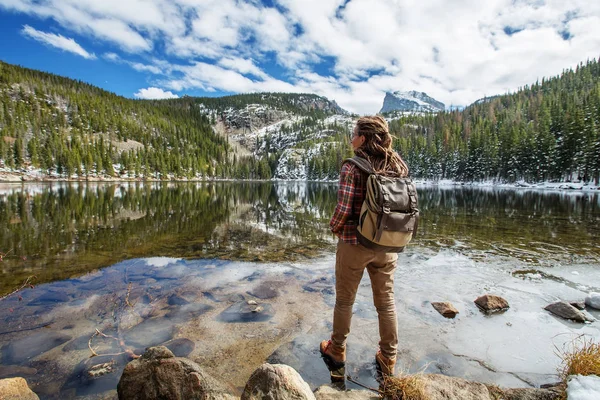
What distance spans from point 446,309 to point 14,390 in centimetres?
643

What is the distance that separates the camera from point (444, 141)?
110 metres

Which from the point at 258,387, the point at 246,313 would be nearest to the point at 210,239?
the point at 246,313

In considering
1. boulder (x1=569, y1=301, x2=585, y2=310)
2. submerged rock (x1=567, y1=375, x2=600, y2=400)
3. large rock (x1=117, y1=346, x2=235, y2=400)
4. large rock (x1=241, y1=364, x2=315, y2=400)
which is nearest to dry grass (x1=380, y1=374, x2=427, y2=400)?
large rock (x1=241, y1=364, x2=315, y2=400)

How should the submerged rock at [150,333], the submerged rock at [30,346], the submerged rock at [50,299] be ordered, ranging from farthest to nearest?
the submerged rock at [50,299], the submerged rock at [150,333], the submerged rock at [30,346]

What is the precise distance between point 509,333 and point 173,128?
207 metres

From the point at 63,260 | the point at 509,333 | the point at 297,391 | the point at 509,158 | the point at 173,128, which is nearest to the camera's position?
the point at 297,391

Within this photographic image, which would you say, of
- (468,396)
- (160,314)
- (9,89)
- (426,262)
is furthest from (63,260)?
(9,89)

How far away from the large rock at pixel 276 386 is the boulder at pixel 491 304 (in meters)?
4.68

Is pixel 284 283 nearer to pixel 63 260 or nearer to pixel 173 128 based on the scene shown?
pixel 63 260

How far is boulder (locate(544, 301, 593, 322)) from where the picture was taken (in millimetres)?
5148

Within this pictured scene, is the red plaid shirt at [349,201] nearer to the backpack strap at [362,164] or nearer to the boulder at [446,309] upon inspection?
the backpack strap at [362,164]

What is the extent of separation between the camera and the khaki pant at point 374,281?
11.3 feet

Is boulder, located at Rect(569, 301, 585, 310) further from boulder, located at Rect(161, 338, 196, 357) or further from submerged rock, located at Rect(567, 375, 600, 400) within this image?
boulder, located at Rect(161, 338, 196, 357)

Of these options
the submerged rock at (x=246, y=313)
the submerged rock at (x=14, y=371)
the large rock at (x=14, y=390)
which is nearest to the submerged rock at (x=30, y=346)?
the submerged rock at (x=14, y=371)
